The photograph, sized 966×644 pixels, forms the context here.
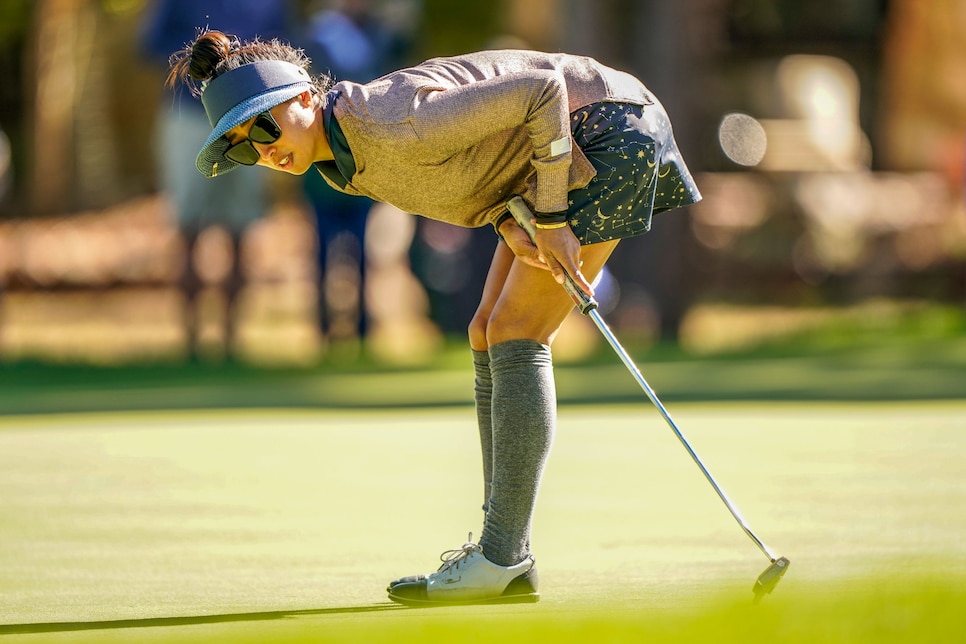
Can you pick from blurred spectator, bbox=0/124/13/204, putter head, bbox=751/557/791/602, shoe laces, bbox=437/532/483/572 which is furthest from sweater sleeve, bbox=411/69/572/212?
blurred spectator, bbox=0/124/13/204

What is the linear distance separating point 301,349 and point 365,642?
8.75 meters

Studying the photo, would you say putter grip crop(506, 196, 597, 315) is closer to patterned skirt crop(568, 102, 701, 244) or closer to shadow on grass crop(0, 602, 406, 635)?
patterned skirt crop(568, 102, 701, 244)

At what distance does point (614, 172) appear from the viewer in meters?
4.31

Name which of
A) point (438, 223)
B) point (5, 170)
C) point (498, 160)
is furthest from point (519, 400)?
point (5, 170)

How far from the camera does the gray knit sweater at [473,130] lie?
4082mm

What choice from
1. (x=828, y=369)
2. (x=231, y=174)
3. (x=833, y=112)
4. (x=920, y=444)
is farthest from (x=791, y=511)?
(x=833, y=112)

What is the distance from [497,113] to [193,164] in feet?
22.1

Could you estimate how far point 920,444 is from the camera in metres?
6.84

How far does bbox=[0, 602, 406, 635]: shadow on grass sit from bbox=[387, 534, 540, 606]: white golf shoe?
0.12 meters

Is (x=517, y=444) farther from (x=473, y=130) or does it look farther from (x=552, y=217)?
(x=473, y=130)

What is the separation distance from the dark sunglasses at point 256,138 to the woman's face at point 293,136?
0.01m

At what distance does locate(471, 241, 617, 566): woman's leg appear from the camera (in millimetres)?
4285

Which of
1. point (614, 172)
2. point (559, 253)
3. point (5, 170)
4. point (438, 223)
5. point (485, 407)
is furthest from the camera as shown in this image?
point (5, 170)

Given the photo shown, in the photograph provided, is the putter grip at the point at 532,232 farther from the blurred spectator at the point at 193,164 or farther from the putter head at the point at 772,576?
the blurred spectator at the point at 193,164
